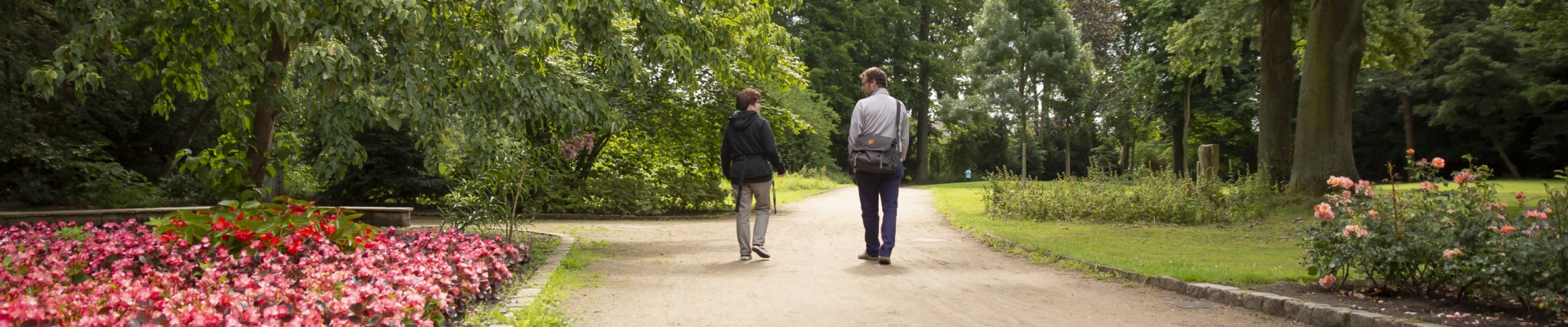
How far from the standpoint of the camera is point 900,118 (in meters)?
8.59

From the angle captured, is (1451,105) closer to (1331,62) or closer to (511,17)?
(1331,62)

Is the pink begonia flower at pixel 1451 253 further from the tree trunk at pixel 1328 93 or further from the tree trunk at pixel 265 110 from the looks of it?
the tree trunk at pixel 1328 93

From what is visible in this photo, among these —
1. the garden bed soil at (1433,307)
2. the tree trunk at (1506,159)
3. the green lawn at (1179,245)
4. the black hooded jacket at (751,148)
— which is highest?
the tree trunk at (1506,159)

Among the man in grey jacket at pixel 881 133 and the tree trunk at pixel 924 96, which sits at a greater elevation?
the tree trunk at pixel 924 96

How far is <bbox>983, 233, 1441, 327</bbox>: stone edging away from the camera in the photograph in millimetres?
5301

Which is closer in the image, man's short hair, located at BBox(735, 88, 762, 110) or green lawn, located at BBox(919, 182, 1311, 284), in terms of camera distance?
green lawn, located at BBox(919, 182, 1311, 284)

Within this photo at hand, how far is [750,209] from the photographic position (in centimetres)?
909

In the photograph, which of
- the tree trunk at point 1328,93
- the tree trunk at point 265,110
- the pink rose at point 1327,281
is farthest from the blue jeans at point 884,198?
the tree trunk at point 1328,93

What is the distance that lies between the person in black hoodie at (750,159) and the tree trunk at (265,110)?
12.2 ft

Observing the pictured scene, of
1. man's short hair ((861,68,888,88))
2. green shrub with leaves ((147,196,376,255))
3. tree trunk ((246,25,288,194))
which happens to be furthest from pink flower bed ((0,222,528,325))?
man's short hair ((861,68,888,88))

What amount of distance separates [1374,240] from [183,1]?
8933 millimetres

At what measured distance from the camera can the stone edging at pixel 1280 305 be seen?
209 inches

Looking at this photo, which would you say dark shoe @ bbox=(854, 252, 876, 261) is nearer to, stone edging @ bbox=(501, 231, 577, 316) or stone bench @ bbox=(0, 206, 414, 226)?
stone edging @ bbox=(501, 231, 577, 316)

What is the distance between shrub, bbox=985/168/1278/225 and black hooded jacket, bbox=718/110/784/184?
7.71 metres
